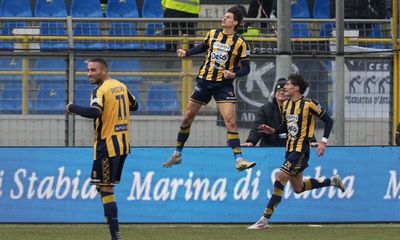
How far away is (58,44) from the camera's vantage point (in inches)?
658

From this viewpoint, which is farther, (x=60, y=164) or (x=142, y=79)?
(x=142, y=79)

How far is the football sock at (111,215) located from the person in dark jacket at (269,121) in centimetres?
354

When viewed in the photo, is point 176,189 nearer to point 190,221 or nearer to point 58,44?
point 190,221

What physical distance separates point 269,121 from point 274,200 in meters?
1.77

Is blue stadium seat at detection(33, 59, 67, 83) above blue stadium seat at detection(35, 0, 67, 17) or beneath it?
beneath

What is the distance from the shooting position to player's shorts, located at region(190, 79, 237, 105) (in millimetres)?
13648

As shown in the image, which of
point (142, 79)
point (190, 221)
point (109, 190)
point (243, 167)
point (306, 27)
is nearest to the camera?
point (109, 190)

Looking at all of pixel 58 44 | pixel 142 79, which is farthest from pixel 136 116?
pixel 58 44

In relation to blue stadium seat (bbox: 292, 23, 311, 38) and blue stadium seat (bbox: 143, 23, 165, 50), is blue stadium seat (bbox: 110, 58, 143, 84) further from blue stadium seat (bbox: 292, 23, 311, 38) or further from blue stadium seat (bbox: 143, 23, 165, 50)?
blue stadium seat (bbox: 292, 23, 311, 38)

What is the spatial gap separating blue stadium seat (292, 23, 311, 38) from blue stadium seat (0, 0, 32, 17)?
7.25m

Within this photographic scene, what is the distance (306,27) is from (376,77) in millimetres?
1653

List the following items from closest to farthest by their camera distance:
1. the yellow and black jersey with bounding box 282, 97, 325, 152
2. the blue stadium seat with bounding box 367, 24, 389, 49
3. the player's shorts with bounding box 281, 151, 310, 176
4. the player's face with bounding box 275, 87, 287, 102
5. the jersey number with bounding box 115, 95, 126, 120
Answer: the jersey number with bounding box 115, 95, 126, 120
the player's shorts with bounding box 281, 151, 310, 176
the yellow and black jersey with bounding box 282, 97, 325, 152
the player's face with bounding box 275, 87, 287, 102
the blue stadium seat with bounding box 367, 24, 389, 49

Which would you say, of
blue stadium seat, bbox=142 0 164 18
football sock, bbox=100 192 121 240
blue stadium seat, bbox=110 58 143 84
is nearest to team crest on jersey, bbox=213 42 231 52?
football sock, bbox=100 192 121 240

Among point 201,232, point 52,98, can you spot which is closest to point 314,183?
point 201,232
